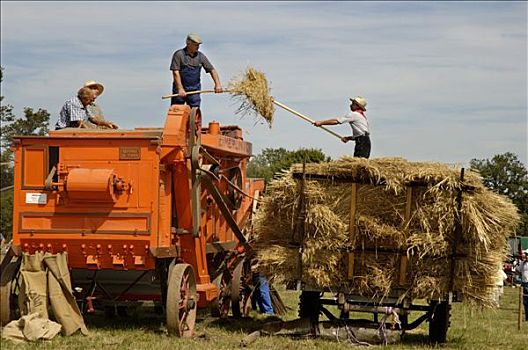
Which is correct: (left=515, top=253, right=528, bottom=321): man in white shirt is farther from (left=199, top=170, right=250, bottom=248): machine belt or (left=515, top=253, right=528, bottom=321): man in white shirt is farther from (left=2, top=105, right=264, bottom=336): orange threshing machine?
(left=2, top=105, right=264, bottom=336): orange threshing machine

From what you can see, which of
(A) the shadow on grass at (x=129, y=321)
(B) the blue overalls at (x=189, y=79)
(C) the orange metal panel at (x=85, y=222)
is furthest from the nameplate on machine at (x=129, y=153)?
(B) the blue overalls at (x=189, y=79)

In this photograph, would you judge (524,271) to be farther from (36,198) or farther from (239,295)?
(36,198)

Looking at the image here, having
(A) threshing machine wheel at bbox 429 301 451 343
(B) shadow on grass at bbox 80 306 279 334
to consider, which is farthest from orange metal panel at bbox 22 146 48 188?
(A) threshing machine wheel at bbox 429 301 451 343

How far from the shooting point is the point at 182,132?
34.0 feet

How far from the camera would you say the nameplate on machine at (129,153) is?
10.0 metres

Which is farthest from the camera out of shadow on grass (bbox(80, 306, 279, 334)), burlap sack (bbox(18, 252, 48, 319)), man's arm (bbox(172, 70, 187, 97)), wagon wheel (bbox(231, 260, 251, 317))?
wagon wheel (bbox(231, 260, 251, 317))

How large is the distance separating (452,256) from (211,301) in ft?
10.9

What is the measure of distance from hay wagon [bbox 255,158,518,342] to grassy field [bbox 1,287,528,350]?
66cm

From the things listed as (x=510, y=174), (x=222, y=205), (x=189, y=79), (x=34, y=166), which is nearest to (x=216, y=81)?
(x=189, y=79)

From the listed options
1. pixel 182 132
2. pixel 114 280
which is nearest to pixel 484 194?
pixel 182 132

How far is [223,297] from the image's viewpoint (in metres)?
12.8

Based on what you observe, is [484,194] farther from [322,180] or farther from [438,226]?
[322,180]

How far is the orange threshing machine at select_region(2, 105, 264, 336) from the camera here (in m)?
9.95

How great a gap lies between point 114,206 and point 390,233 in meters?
3.11
